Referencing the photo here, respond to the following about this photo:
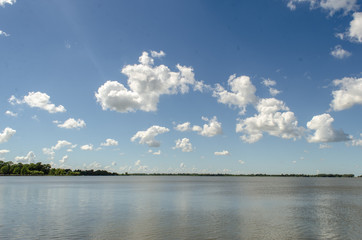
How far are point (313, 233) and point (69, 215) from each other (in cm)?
3270

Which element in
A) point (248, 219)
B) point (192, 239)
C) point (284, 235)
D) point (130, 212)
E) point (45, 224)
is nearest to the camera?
point (192, 239)

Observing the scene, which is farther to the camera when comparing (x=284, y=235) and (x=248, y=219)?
(x=248, y=219)

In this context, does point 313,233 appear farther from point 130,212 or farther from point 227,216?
point 130,212

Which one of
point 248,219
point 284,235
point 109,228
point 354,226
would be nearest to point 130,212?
point 109,228

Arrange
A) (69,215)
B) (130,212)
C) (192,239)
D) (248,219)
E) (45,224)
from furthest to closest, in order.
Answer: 1. (130,212)
2. (69,215)
3. (248,219)
4. (45,224)
5. (192,239)

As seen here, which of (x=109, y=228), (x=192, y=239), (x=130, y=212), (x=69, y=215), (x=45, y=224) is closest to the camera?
(x=192, y=239)

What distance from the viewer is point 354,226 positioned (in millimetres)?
34312

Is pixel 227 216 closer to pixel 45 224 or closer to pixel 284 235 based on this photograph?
pixel 284 235

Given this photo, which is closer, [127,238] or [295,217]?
[127,238]

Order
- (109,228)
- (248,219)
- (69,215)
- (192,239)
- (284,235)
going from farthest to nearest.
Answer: (69,215) → (248,219) → (109,228) → (284,235) → (192,239)

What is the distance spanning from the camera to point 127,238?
2702 centimetres

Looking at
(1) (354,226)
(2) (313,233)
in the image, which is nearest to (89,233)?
(2) (313,233)

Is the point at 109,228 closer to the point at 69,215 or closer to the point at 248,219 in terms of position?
the point at 69,215

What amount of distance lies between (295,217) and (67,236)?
31.3m
